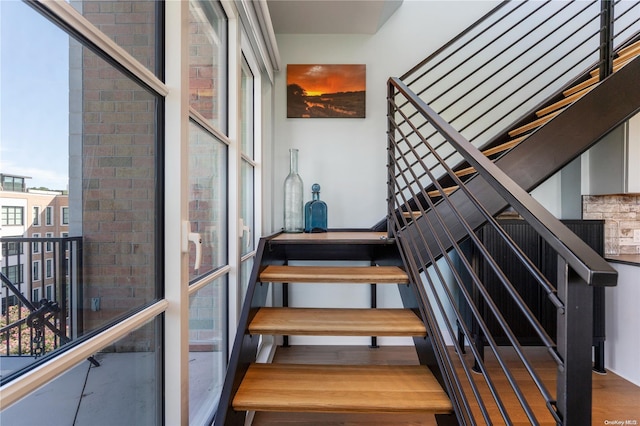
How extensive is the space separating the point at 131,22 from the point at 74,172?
0.47 m

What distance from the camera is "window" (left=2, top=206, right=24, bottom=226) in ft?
1.72

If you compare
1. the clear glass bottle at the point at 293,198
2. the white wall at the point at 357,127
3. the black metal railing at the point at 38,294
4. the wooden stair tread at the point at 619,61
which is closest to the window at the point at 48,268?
the black metal railing at the point at 38,294

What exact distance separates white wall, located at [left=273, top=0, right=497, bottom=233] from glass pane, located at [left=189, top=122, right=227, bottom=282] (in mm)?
1307

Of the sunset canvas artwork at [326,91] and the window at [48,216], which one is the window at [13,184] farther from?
the sunset canvas artwork at [326,91]

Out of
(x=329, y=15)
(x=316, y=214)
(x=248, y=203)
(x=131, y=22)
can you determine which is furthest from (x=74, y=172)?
(x=329, y=15)

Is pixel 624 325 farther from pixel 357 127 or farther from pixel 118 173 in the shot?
pixel 118 173

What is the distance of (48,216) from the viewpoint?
62cm

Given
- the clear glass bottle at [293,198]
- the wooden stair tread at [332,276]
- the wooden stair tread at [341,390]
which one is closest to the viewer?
the wooden stair tread at [341,390]

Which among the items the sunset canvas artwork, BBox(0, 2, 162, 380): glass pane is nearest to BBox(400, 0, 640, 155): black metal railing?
the sunset canvas artwork

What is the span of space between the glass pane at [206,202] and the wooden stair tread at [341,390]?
490 millimetres

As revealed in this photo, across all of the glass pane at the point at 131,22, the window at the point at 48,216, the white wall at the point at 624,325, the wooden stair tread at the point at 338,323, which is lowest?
the white wall at the point at 624,325

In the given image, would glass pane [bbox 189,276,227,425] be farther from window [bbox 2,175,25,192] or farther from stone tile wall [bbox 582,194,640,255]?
stone tile wall [bbox 582,194,640,255]

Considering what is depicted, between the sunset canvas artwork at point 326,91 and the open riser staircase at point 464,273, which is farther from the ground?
the sunset canvas artwork at point 326,91

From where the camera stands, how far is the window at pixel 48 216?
617 millimetres
